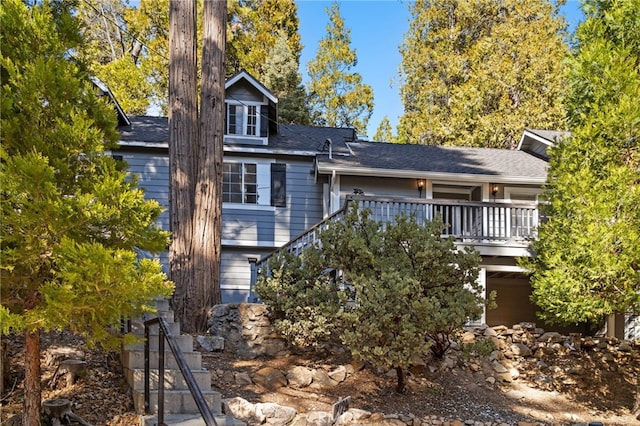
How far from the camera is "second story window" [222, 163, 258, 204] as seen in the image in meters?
13.9

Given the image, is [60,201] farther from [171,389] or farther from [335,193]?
[335,193]

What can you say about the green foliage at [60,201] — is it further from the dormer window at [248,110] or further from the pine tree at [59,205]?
→ the dormer window at [248,110]

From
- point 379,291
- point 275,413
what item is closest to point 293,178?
point 379,291

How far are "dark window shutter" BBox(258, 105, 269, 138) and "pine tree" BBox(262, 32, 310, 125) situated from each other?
846 cm

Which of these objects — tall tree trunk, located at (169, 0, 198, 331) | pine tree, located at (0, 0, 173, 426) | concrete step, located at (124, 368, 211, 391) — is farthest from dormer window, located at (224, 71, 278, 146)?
pine tree, located at (0, 0, 173, 426)

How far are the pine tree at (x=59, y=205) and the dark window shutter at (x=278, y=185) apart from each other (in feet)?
31.4

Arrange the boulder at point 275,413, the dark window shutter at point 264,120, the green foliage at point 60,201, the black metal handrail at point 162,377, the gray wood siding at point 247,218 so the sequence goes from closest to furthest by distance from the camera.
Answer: the black metal handrail at point 162,377, the green foliage at point 60,201, the boulder at point 275,413, the gray wood siding at point 247,218, the dark window shutter at point 264,120

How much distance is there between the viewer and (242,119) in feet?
46.9

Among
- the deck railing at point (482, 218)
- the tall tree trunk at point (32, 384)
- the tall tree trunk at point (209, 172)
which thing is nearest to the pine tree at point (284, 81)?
the deck railing at point (482, 218)

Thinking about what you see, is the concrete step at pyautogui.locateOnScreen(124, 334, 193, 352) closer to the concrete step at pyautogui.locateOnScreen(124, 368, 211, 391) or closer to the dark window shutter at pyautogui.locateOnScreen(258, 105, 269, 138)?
the concrete step at pyautogui.locateOnScreen(124, 368, 211, 391)

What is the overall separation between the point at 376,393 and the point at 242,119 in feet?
28.2

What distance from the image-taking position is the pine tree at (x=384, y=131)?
2780 centimetres

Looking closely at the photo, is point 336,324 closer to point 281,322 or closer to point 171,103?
point 281,322

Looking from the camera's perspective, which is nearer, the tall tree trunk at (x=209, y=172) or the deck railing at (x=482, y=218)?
the tall tree trunk at (x=209, y=172)
